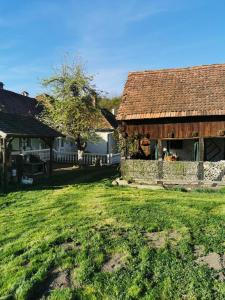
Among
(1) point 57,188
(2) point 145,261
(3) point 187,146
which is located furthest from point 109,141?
(2) point 145,261

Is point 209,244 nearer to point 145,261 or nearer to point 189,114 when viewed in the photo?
point 145,261

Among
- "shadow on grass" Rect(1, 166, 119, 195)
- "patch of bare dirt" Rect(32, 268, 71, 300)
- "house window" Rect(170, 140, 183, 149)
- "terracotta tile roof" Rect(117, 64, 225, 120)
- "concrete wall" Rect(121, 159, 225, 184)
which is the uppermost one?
"terracotta tile roof" Rect(117, 64, 225, 120)

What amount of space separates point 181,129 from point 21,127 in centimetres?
848

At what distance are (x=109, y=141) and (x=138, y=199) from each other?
1857 cm

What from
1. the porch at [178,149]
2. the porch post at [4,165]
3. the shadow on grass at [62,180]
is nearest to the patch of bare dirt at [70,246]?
the shadow on grass at [62,180]

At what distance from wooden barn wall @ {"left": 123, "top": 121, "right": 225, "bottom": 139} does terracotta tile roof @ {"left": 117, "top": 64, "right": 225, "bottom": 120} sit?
1.94ft

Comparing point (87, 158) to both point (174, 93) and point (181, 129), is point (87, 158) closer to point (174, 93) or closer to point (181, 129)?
point (174, 93)

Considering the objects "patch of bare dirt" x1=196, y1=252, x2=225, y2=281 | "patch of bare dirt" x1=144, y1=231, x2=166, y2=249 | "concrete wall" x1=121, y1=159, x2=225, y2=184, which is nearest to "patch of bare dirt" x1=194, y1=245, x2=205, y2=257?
"patch of bare dirt" x1=196, y1=252, x2=225, y2=281

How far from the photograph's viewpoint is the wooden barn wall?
19191 mm

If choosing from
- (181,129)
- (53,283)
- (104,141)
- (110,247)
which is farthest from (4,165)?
(104,141)

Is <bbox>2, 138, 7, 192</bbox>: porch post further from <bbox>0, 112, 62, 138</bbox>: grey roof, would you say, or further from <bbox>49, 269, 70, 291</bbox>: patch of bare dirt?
<bbox>49, 269, 70, 291</bbox>: patch of bare dirt

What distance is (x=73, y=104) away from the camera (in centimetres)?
2662

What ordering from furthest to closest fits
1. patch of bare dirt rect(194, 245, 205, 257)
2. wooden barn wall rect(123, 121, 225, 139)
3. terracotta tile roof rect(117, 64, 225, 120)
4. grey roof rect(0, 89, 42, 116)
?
grey roof rect(0, 89, 42, 116), terracotta tile roof rect(117, 64, 225, 120), wooden barn wall rect(123, 121, 225, 139), patch of bare dirt rect(194, 245, 205, 257)

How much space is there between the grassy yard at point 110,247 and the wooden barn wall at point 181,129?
5339 mm
